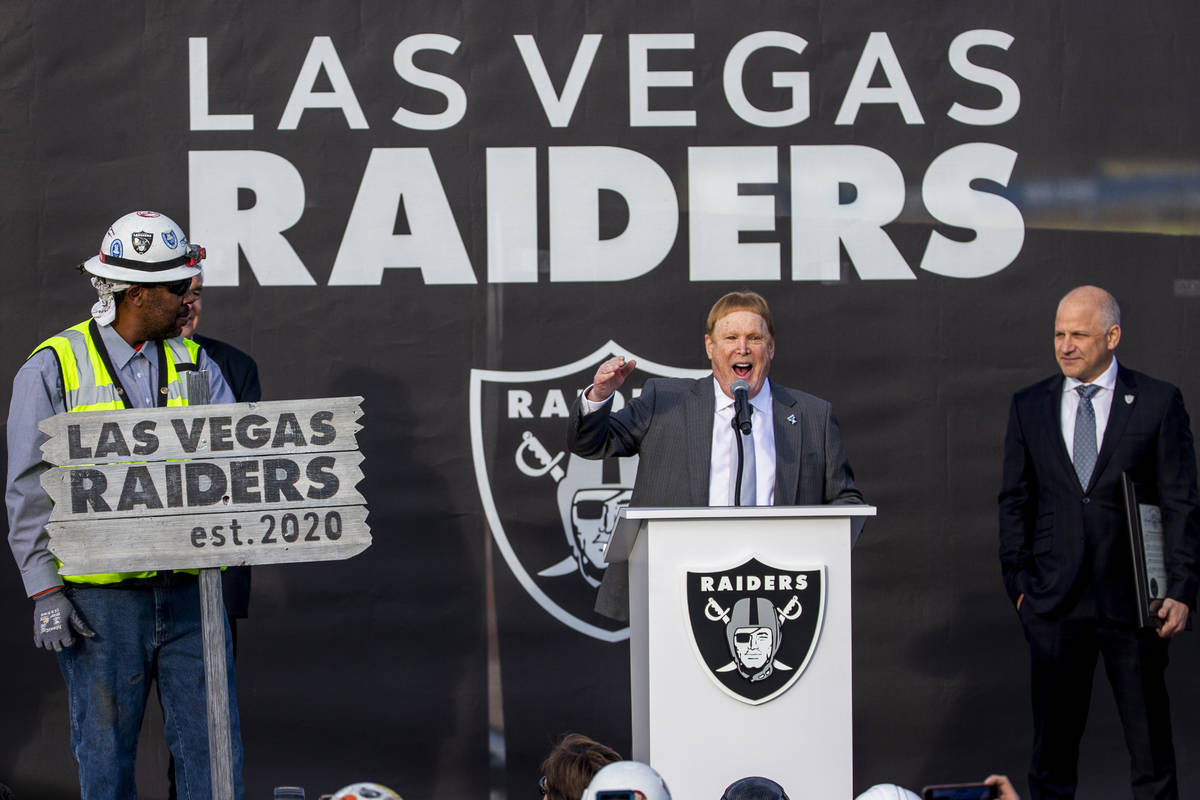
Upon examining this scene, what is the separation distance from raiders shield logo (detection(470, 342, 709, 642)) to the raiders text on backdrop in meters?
0.39

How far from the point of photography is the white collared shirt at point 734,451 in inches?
158

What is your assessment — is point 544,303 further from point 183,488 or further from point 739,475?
point 183,488

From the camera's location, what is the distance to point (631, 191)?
17.3 ft

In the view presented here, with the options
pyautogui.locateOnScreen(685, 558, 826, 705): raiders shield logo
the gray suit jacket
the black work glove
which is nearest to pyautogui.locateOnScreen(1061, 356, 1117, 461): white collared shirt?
the gray suit jacket

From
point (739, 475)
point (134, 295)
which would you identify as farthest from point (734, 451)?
point (134, 295)

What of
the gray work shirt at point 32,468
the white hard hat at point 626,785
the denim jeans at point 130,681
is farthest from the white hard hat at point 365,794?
the gray work shirt at point 32,468

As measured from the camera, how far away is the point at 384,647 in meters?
5.18

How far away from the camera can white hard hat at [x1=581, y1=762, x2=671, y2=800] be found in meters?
Answer: 2.35

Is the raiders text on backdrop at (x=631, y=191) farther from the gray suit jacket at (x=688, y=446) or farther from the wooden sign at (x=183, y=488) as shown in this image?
the wooden sign at (x=183, y=488)

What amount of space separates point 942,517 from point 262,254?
2.61 metres

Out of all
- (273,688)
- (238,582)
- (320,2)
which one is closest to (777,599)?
(238,582)

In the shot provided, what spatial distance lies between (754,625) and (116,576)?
1596 mm

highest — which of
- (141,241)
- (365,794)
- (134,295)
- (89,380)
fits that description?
(141,241)

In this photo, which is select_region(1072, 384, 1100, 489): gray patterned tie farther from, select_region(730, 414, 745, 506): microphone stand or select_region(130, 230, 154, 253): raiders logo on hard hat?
select_region(130, 230, 154, 253): raiders logo on hard hat
